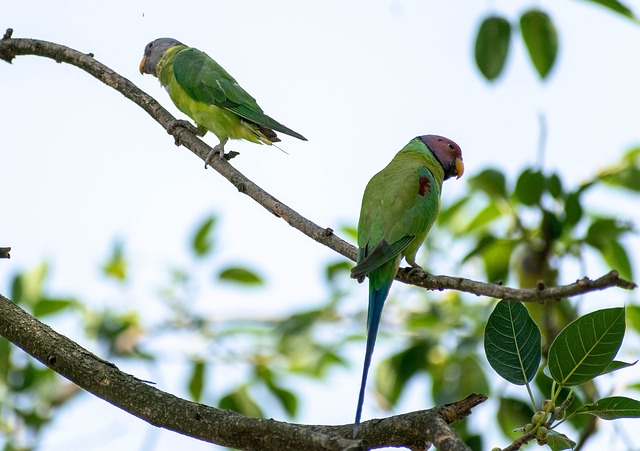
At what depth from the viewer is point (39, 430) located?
4.44 m

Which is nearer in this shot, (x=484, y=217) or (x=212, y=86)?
(x=212, y=86)

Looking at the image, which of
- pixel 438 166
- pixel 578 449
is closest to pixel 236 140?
pixel 438 166

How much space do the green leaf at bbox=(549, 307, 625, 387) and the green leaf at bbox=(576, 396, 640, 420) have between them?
74 millimetres

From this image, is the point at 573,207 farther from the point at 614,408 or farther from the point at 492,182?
the point at 614,408

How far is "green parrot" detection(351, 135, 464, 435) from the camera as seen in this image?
2.96 metres

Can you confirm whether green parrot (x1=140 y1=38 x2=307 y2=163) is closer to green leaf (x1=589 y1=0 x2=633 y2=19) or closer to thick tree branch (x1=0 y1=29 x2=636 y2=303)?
thick tree branch (x1=0 y1=29 x2=636 y2=303)

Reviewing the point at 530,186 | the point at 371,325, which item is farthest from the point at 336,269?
the point at 371,325

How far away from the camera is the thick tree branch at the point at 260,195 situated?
1913 millimetres

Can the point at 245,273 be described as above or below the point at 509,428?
above

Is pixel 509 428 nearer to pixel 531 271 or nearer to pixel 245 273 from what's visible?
pixel 531 271

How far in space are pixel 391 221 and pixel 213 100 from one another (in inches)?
59.3

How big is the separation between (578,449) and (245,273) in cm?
263

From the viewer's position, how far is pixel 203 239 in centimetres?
534

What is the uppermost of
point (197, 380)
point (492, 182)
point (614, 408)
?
point (492, 182)
